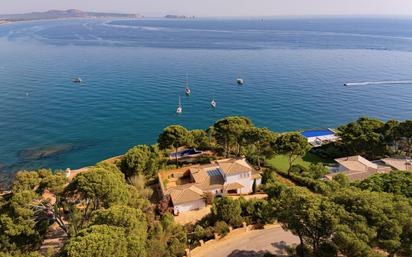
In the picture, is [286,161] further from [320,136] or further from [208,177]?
[208,177]

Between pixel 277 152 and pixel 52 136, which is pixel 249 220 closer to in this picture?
pixel 277 152

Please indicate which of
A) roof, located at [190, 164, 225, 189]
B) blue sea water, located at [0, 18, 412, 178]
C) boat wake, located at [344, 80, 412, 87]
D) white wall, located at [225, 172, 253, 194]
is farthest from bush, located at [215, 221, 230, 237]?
boat wake, located at [344, 80, 412, 87]

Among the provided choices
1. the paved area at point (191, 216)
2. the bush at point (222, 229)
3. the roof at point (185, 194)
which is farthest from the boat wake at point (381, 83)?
the bush at point (222, 229)

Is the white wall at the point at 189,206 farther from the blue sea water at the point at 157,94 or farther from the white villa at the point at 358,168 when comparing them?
the blue sea water at the point at 157,94

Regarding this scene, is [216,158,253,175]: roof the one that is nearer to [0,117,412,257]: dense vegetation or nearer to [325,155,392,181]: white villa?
[0,117,412,257]: dense vegetation

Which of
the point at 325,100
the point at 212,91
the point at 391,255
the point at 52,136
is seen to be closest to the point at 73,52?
the point at 212,91

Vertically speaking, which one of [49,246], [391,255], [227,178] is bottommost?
[49,246]
